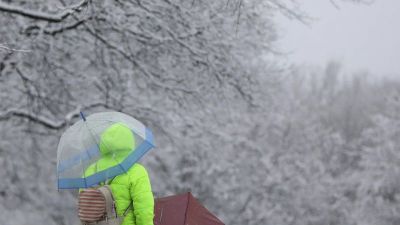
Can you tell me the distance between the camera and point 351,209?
26312 millimetres

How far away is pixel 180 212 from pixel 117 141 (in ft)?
2.83

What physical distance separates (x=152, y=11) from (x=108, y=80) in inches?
66.7

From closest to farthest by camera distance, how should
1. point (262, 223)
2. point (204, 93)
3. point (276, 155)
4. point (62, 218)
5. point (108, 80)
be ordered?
point (108, 80) < point (204, 93) < point (62, 218) < point (262, 223) < point (276, 155)

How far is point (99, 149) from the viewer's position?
3602 mm

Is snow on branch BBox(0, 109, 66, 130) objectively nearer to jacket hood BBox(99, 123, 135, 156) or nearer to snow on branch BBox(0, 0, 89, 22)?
snow on branch BBox(0, 0, 89, 22)

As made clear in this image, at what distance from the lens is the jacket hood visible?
11.6 feet

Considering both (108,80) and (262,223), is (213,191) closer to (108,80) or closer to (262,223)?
(262,223)

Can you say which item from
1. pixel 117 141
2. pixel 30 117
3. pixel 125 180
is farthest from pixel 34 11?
pixel 125 180

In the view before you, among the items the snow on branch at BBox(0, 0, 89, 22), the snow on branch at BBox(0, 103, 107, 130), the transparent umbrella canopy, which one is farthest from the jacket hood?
the snow on branch at BBox(0, 103, 107, 130)

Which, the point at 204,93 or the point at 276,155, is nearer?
the point at 204,93

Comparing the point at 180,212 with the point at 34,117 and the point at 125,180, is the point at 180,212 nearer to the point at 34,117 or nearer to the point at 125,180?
the point at 125,180

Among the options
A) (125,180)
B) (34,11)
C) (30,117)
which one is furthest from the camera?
(30,117)

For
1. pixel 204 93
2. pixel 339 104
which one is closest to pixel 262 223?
pixel 204 93

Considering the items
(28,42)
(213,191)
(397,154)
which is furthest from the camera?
(397,154)
